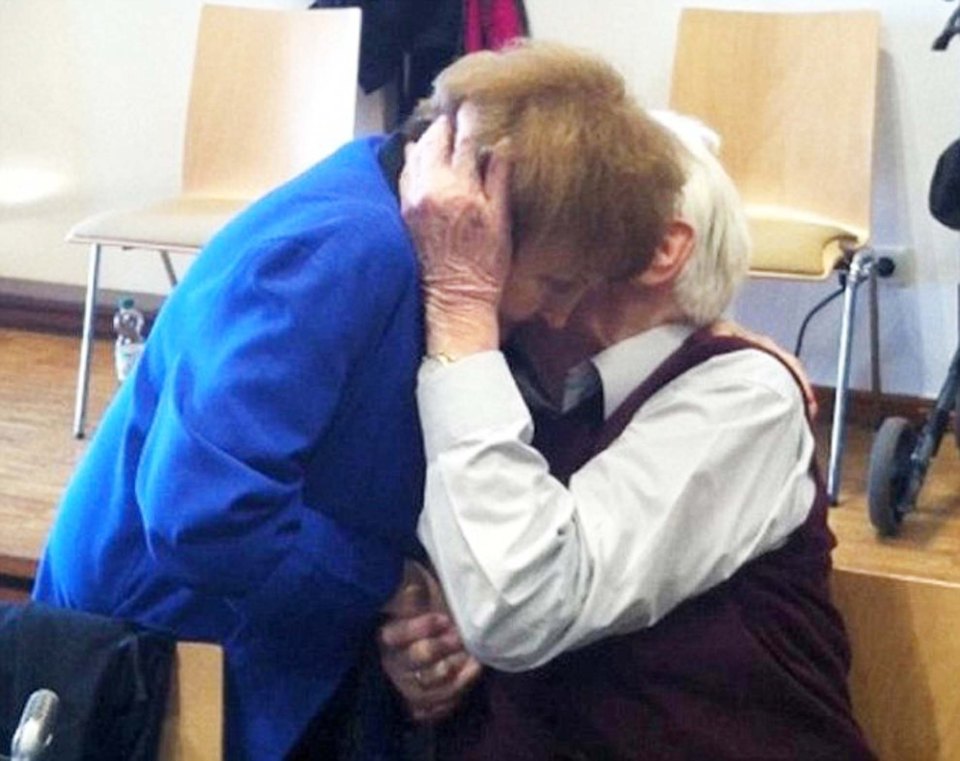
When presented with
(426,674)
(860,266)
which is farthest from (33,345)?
(426,674)

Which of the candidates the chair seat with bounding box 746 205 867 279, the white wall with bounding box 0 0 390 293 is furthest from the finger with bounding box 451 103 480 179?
the white wall with bounding box 0 0 390 293

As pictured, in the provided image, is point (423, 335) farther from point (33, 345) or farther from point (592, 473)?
point (33, 345)

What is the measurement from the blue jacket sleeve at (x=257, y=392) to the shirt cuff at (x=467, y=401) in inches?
2.3

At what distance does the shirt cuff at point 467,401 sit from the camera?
1.29m

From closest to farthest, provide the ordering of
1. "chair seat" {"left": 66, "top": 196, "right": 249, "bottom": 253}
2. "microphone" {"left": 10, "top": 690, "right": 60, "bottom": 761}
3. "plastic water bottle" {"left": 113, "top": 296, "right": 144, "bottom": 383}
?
"microphone" {"left": 10, "top": 690, "right": 60, "bottom": 761} < "chair seat" {"left": 66, "top": 196, "right": 249, "bottom": 253} < "plastic water bottle" {"left": 113, "top": 296, "right": 144, "bottom": 383}

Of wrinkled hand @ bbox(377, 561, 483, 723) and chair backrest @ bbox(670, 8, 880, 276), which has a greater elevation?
chair backrest @ bbox(670, 8, 880, 276)

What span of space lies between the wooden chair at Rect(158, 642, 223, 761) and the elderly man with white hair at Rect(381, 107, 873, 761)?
191 mm

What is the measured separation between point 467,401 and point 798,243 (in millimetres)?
1853

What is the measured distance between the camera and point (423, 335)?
1.34 m

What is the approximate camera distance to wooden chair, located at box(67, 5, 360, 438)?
3586mm

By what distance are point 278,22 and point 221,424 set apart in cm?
264

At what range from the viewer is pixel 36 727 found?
1205 millimetres

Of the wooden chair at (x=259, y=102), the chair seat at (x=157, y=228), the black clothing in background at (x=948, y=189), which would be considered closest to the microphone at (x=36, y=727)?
the chair seat at (x=157, y=228)

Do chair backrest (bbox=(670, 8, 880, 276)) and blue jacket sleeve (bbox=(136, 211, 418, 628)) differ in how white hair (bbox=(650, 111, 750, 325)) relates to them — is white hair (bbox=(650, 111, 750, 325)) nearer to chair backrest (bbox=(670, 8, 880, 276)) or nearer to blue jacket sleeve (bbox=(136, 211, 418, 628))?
blue jacket sleeve (bbox=(136, 211, 418, 628))
